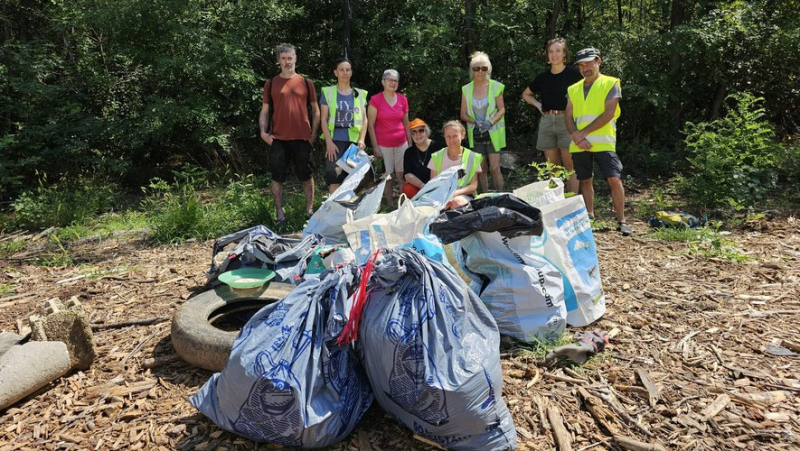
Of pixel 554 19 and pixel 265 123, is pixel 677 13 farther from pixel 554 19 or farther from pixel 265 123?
pixel 265 123

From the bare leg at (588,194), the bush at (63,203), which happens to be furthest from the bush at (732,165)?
the bush at (63,203)

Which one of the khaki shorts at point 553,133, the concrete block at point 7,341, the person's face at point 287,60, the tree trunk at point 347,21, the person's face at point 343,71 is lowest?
the concrete block at point 7,341

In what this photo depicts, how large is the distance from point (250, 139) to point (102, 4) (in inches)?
120

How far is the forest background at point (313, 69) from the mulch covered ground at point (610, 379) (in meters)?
4.99

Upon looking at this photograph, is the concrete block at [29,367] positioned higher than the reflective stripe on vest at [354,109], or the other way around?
the reflective stripe on vest at [354,109]

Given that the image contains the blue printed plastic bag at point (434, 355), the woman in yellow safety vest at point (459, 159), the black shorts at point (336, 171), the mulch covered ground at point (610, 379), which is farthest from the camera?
the black shorts at point (336, 171)

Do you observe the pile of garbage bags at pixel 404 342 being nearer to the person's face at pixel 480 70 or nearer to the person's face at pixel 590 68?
the person's face at pixel 590 68

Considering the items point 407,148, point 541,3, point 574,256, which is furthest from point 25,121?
point 574,256

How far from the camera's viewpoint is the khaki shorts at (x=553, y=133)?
20.1 ft

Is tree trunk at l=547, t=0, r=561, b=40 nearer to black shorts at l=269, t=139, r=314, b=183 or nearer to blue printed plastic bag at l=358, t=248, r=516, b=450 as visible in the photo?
black shorts at l=269, t=139, r=314, b=183

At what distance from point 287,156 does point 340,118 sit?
76 centimetres

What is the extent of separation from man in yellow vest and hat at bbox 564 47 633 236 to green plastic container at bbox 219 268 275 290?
3.45 m

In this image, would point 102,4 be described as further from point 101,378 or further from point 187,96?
point 101,378

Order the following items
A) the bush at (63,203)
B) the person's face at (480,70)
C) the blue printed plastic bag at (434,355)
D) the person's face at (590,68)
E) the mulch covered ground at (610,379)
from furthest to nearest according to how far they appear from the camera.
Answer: the bush at (63,203) → the person's face at (480,70) → the person's face at (590,68) → the mulch covered ground at (610,379) → the blue printed plastic bag at (434,355)
